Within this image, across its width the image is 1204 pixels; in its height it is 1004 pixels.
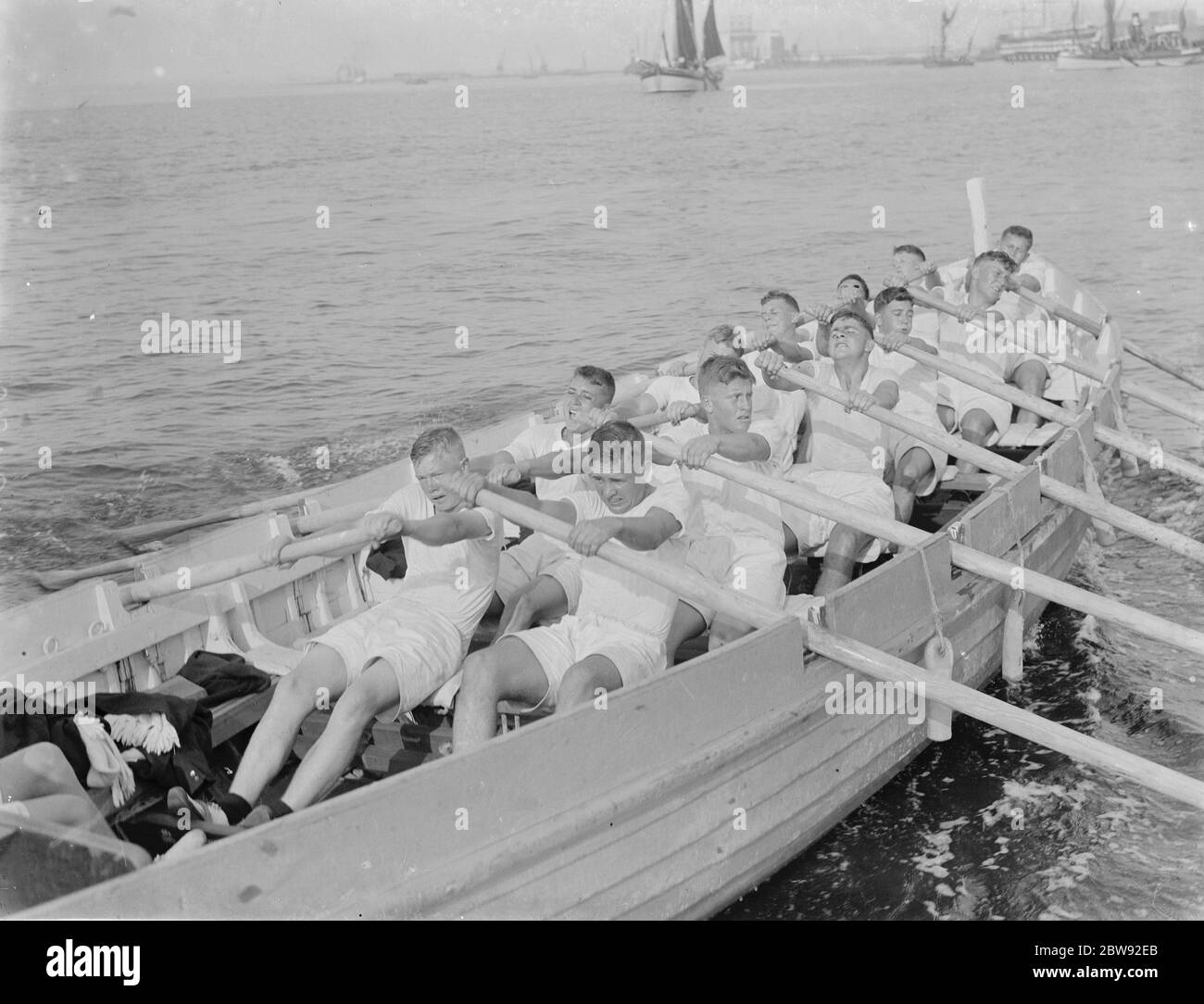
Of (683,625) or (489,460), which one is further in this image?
(489,460)

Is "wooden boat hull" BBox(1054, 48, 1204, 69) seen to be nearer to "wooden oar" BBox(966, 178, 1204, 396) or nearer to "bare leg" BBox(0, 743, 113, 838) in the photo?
"wooden oar" BBox(966, 178, 1204, 396)

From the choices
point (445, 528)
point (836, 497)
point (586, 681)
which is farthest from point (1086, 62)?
point (586, 681)

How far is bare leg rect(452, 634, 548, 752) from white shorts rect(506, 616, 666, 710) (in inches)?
1.9

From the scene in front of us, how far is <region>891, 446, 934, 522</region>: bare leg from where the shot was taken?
8.80 metres

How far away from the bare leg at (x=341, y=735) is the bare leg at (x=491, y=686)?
1.16 feet

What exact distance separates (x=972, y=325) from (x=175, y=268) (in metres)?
19.0

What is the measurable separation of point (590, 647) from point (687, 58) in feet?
178

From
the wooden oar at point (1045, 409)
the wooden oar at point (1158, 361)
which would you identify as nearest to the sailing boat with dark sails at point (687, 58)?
the wooden oar at point (1158, 361)

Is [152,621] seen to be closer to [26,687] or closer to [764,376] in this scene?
[26,687]

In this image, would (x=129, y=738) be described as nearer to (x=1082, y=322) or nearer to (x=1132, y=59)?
(x=1082, y=322)

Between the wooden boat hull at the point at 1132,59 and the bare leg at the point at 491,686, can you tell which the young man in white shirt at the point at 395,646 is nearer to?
the bare leg at the point at 491,686

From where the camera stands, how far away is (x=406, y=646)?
6215mm

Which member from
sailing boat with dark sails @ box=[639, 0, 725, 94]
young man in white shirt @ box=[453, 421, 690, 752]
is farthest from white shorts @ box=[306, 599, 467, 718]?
sailing boat with dark sails @ box=[639, 0, 725, 94]

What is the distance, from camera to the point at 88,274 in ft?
82.6
